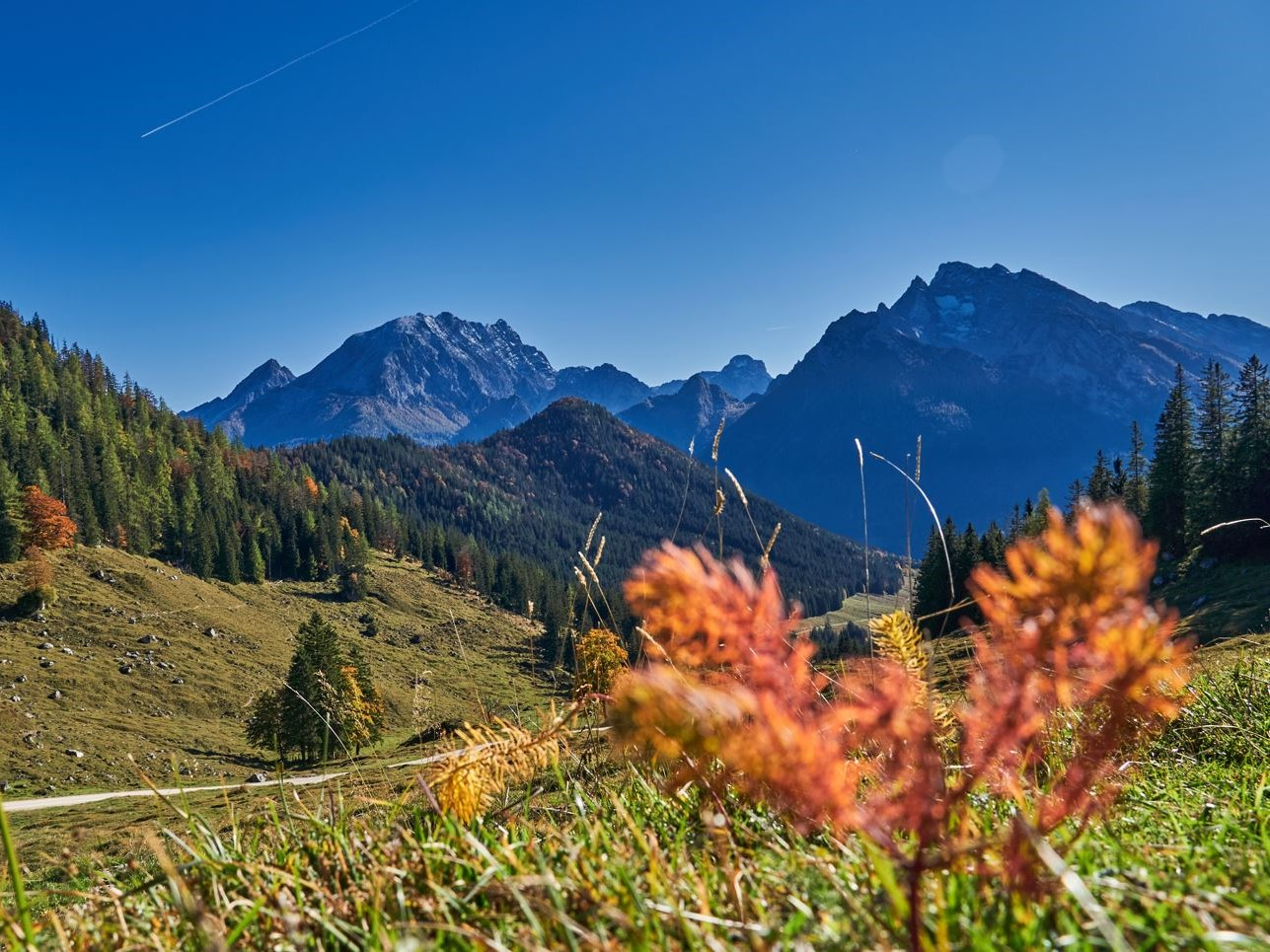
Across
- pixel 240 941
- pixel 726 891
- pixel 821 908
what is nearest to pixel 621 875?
pixel 726 891

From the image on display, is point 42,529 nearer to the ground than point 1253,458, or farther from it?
farther from it

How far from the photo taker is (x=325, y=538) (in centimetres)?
16488

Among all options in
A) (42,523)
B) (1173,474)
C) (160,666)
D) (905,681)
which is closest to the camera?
(905,681)

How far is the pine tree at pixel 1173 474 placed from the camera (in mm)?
63688

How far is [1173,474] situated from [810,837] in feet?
256

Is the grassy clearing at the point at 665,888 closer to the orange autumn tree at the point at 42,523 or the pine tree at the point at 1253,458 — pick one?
the pine tree at the point at 1253,458

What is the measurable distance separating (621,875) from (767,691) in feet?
2.32

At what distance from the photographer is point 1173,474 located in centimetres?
6475

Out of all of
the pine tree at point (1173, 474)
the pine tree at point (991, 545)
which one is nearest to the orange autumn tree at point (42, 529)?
the pine tree at point (991, 545)

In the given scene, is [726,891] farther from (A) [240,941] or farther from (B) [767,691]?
(A) [240,941]

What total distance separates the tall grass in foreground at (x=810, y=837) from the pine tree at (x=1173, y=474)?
245 ft

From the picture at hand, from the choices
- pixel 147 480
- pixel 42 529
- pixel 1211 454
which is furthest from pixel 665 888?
pixel 147 480

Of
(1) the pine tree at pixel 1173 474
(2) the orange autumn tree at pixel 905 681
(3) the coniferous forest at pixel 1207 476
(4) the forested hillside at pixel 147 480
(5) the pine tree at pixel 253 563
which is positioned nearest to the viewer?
(2) the orange autumn tree at pixel 905 681

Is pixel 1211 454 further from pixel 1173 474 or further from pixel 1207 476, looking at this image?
pixel 1173 474
